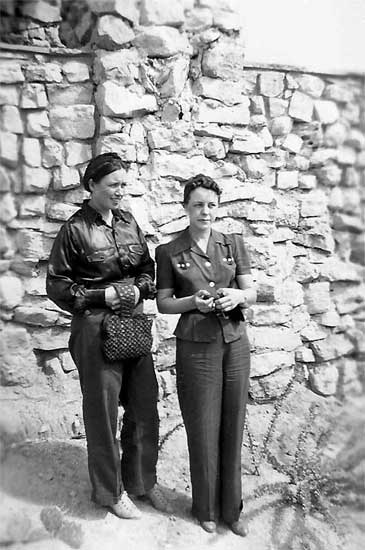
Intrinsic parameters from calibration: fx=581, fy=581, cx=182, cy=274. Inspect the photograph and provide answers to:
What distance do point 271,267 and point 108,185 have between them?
4.64ft

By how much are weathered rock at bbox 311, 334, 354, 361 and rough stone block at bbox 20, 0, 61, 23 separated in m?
2.33

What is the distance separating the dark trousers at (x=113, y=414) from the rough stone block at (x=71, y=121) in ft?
3.64

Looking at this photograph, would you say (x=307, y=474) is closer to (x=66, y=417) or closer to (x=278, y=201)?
(x=66, y=417)

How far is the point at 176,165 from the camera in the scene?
3.04 m

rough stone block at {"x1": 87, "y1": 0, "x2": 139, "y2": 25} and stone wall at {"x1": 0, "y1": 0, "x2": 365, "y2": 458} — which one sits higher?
rough stone block at {"x1": 87, "y1": 0, "x2": 139, "y2": 25}

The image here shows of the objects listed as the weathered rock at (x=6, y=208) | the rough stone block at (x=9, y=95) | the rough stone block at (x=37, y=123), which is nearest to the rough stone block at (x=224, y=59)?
the rough stone block at (x=37, y=123)

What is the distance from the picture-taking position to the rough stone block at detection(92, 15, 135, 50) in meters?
2.81

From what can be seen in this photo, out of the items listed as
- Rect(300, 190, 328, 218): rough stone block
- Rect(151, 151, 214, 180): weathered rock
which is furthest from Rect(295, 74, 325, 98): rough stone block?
Rect(151, 151, 214, 180): weathered rock

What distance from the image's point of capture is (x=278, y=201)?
3.36 meters

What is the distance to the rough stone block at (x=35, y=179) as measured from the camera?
2889 mm

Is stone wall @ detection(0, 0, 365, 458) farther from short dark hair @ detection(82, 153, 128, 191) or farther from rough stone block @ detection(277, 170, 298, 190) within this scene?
short dark hair @ detection(82, 153, 128, 191)

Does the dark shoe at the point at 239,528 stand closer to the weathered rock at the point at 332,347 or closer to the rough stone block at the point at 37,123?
the weathered rock at the point at 332,347

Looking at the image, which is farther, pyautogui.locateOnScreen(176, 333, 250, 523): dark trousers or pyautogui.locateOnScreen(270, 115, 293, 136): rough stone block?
pyautogui.locateOnScreen(270, 115, 293, 136): rough stone block

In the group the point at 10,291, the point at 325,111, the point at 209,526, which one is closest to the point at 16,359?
the point at 10,291
